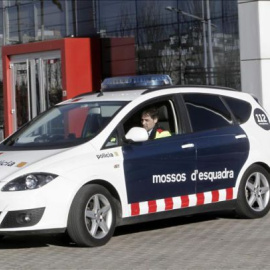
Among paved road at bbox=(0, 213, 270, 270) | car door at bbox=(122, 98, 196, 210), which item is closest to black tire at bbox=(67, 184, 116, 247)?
paved road at bbox=(0, 213, 270, 270)

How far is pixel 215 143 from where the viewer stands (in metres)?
10.1

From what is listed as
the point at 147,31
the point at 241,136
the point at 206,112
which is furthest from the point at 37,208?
the point at 147,31

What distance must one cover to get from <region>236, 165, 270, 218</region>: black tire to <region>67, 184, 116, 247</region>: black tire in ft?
6.29

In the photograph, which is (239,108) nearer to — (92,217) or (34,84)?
(92,217)

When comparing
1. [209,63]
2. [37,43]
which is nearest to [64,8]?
[37,43]

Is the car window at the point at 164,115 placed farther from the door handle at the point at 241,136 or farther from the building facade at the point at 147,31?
the building facade at the point at 147,31

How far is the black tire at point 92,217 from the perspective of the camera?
8773 mm

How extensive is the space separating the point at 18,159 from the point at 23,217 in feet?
2.32

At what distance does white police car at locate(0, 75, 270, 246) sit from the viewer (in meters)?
Answer: 8.72

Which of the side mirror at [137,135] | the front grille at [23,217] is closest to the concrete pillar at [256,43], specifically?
the side mirror at [137,135]

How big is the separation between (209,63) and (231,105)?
19.4 feet

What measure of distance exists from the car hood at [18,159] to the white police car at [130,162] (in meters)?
0.01

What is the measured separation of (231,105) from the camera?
1070 cm

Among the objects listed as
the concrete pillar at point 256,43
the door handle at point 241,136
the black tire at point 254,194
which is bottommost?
the black tire at point 254,194
